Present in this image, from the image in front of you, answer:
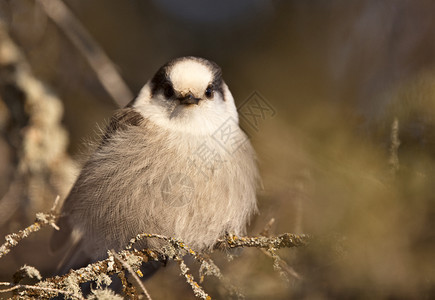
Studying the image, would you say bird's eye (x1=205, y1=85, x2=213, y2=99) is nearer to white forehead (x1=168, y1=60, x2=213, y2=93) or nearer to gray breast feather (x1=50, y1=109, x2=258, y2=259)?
white forehead (x1=168, y1=60, x2=213, y2=93)

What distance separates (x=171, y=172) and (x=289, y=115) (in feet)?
5.68

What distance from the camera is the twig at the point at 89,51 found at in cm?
362

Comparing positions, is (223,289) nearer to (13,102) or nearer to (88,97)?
(13,102)

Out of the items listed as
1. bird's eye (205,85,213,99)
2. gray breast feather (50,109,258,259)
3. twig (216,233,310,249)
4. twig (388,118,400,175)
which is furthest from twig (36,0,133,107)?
twig (388,118,400,175)

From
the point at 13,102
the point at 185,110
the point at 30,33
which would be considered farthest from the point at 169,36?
the point at 185,110

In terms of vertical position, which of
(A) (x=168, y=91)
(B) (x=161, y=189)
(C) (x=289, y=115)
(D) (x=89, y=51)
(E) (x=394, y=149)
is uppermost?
(C) (x=289, y=115)

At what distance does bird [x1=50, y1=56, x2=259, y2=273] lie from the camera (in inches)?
95.7

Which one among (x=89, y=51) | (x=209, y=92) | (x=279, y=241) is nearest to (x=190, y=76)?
(x=209, y=92)

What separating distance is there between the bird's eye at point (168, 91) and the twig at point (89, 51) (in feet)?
3.28

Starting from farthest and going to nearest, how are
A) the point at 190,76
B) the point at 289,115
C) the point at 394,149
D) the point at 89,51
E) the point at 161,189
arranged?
1. the point at 289,115
2. the point at 89,51
3. the point at 190,76
4. the point at 161,189
5. the point at 394,149

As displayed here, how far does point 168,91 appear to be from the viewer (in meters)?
2.65

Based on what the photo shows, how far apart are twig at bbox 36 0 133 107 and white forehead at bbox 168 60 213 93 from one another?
1035 mm

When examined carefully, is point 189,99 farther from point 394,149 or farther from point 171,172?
point 394,149

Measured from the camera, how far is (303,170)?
2650 mm
